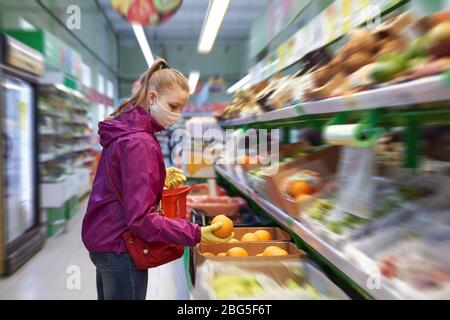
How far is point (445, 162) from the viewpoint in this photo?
5.74ft

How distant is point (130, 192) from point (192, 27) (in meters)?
10.1

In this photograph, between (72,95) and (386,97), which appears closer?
(386,97)

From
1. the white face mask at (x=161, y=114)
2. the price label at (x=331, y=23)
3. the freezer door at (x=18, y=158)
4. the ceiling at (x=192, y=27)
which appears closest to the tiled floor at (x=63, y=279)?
the freezer door at (x=18, y=158)

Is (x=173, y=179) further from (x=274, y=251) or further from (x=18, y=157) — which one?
(x=18, y=157)

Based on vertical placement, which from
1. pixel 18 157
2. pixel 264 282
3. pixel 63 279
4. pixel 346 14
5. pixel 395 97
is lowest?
pixel 63 279

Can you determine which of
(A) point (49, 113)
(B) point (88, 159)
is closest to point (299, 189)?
(A) point (49, 113)

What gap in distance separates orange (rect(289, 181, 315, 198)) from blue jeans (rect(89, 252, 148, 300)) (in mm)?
797

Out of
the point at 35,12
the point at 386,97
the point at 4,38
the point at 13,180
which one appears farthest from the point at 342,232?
the point at 35,12

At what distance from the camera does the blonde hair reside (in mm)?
1756

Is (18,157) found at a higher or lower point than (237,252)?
higher

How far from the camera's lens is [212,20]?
3648 mm

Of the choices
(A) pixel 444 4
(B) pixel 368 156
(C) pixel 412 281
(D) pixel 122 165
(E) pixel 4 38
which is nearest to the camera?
(C) pixel 412 281
